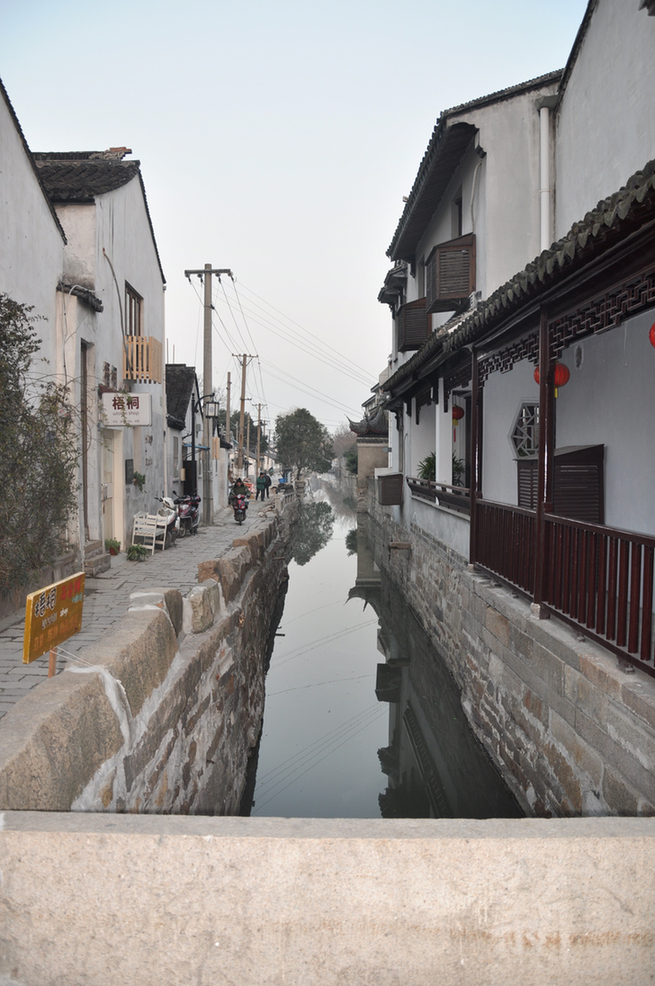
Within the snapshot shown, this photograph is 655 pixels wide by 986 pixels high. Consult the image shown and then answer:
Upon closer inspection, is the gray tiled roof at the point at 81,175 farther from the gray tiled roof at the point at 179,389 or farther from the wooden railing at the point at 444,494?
the gray tiled roof at the point at 179,389

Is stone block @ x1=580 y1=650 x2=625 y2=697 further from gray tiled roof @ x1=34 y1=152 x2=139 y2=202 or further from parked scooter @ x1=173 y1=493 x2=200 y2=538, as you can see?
parked scooter @ x1=173 y1=493 x2=200 y2=538

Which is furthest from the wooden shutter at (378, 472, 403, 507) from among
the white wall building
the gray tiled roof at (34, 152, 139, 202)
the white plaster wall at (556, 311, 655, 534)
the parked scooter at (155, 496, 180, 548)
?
the gray tiled roof at (34, 152, 139, 202)

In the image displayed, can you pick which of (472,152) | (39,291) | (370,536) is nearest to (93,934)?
(39,291)

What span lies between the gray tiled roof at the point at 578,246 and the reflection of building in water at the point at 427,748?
4212 mm

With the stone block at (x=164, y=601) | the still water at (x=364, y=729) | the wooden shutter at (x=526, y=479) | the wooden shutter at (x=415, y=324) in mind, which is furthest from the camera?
the wooden shutter at (x=415, y=324)

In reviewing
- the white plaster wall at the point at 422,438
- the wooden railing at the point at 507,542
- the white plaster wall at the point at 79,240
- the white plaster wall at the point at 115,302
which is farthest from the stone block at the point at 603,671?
the white plaster wall at the point at 422,438

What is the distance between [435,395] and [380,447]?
23.1 metres

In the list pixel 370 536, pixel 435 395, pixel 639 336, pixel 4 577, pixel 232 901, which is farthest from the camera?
pixel 370 536

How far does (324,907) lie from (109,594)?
6.64m

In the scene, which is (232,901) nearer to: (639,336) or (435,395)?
(639,336)

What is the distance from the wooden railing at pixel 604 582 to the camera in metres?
3.64

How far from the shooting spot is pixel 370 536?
25.2 m

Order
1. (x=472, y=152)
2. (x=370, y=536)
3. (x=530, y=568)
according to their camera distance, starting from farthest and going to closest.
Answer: (x=370, y=536)
(x=472, y=152)
(x=530, y=568)

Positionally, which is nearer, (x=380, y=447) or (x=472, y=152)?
(x=472, y=152)
